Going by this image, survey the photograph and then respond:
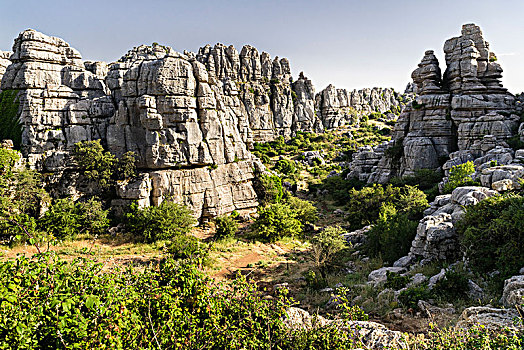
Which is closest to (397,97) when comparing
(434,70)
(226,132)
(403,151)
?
(434,70)

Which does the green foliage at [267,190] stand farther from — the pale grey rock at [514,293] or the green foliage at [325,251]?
the pale grey rock at [514,293]

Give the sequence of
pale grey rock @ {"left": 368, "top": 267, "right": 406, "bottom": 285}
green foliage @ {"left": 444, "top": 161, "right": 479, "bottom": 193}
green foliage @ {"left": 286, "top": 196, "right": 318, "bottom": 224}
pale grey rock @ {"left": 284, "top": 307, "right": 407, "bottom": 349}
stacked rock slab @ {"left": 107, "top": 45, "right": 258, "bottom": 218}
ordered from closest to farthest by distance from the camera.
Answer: pale grey rock @ {"left": 284, "top": 307, "right": 407, "bottom": 349} → pale grey rock @ {"left": 368, "top": 267, "right": 406, "bottom": 285} → green foliage @ {"left": 444, "top": 161, "right": 479, "bottom": 193} → stacked rock slab @ {"left": 107, "top": 45, "right": 258, "bottom": 218} → green foliage @ {"left": 286, "top": 196, "right": 318, "bottom": 224}

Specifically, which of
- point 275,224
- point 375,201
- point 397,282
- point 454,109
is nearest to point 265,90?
point 454,109

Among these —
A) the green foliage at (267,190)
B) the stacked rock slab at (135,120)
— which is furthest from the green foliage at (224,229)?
the green foliage at (267,190)

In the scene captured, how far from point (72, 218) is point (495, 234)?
25.8 metres

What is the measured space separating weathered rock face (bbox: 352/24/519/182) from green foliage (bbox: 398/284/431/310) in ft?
83.3

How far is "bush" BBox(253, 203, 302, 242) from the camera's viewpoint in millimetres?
23625

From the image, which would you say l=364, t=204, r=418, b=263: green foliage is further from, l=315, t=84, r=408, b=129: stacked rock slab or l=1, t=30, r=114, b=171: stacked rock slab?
l=315, t=84, r=408, b=129: stacked rock slab

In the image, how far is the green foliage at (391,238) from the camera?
1628 centimetres

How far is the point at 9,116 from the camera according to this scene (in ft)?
82.1

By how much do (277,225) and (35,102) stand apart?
23615mm

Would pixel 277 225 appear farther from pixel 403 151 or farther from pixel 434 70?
pixel 434 70

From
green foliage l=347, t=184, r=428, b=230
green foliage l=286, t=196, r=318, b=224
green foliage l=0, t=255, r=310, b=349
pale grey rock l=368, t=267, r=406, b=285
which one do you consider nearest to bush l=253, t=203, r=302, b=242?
green foliage l=286, t=196, r=318, b=224

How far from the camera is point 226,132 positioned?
29.3m
